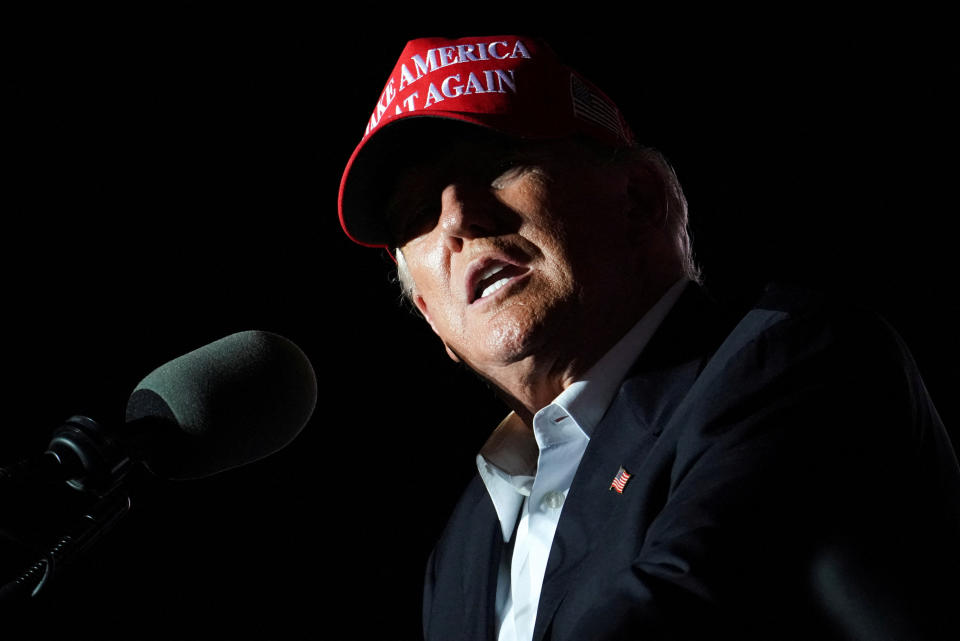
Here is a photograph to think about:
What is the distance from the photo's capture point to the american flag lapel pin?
1.28 m

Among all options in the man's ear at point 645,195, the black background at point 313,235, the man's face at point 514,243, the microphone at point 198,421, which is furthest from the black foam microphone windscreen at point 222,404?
the black background at point 313,235

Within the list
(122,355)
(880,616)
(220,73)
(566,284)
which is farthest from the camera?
(220,73)

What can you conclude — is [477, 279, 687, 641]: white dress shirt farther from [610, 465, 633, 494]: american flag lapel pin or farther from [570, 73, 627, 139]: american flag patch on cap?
[570, 73, 627, 139]: american flag patch on cap

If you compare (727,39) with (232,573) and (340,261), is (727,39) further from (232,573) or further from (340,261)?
(232,573)

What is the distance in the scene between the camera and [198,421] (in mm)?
1071

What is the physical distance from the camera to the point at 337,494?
256 cm

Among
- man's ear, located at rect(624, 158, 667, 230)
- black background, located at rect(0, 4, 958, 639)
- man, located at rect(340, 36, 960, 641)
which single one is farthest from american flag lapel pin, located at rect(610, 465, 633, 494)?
black background, located at rect(0, 4, 958, 639)

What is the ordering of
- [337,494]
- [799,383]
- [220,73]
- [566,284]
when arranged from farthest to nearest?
[337,494], [220,73], [566,284], [799,383]

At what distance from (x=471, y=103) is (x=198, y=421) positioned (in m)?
0.96

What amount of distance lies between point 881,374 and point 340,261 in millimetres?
1804

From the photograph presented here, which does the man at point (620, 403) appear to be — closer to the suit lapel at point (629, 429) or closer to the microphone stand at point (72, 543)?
the suit lapel at point (629, 429)

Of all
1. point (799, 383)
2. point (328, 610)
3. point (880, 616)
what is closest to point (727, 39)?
point (799, 383)

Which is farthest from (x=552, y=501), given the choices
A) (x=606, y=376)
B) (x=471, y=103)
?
(x=471, y=103)

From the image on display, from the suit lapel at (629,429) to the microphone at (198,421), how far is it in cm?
47
